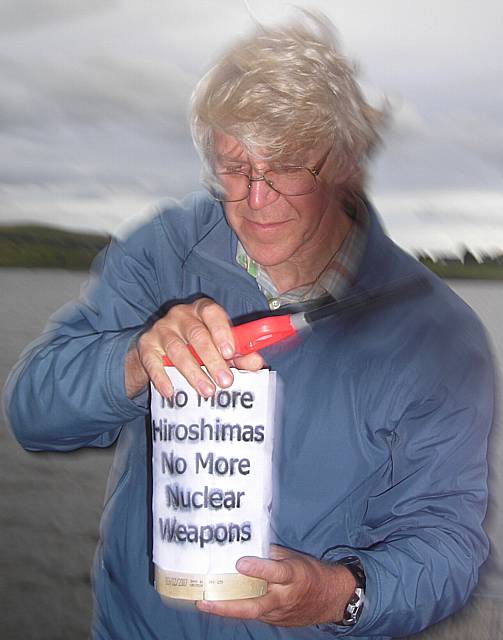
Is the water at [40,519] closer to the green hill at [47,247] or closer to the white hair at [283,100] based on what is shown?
the green hill at [47,247]

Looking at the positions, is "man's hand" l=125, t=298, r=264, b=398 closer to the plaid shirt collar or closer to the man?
the man

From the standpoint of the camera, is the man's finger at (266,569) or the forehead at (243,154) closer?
the man's finger at (266,569)

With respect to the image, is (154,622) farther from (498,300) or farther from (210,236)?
(498,300)

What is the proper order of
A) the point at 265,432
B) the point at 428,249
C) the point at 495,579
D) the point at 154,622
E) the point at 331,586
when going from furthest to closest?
the point at 495,579, the point at 428,249, the point at 154,622, the point at 331,586, the point at 265,432

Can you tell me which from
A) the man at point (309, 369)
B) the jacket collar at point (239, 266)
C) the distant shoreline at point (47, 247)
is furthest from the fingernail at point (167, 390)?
the distant shoreline at point (47, 247)

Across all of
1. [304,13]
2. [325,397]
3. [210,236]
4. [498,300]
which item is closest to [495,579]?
[498,300]

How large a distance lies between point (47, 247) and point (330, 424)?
650 mm

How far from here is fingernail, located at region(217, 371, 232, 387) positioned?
58 centimetres

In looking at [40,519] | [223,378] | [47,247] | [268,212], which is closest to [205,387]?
[223,378]

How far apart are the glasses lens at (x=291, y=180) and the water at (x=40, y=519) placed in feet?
1.84

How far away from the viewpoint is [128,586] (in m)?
0.82

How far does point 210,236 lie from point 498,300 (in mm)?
419

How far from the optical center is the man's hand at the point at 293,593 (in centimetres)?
61

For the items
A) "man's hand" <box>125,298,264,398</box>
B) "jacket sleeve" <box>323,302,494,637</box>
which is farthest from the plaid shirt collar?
"man's hand" <box>125,298,264,398</box>
